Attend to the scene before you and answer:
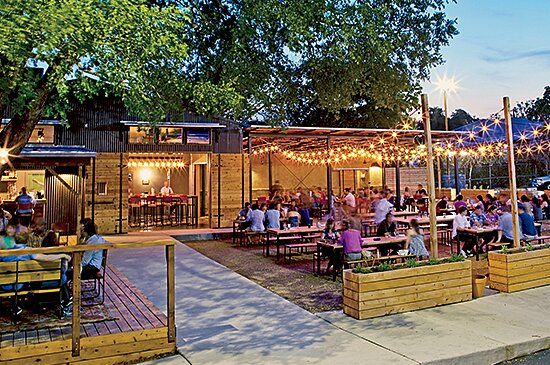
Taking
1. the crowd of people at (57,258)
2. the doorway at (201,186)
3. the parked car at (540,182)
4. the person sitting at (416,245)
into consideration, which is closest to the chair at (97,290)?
the crowd of people at (57,258)

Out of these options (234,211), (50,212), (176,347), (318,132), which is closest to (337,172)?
(318,132)

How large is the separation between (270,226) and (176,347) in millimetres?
7153

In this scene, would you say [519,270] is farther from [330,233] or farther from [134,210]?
[134,210]

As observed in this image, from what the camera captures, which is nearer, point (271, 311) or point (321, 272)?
point (271, 311)

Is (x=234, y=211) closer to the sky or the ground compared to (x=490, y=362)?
closer to the sky

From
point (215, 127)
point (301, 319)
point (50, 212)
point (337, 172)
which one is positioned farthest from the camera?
point (337, 172)

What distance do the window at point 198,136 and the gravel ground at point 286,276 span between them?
4.55 metres

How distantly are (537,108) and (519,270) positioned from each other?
114 feet

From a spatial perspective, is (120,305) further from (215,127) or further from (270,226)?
(215,127)

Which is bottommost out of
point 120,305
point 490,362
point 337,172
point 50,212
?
point 490,362

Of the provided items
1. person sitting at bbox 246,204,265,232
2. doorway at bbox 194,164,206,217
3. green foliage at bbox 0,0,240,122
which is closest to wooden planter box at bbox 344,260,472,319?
green foliage at bbox 0,0,240,122

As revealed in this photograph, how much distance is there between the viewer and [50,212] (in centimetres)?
1341

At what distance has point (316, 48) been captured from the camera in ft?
25.9

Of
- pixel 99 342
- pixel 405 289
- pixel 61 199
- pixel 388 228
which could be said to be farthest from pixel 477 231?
pixel 61 199
